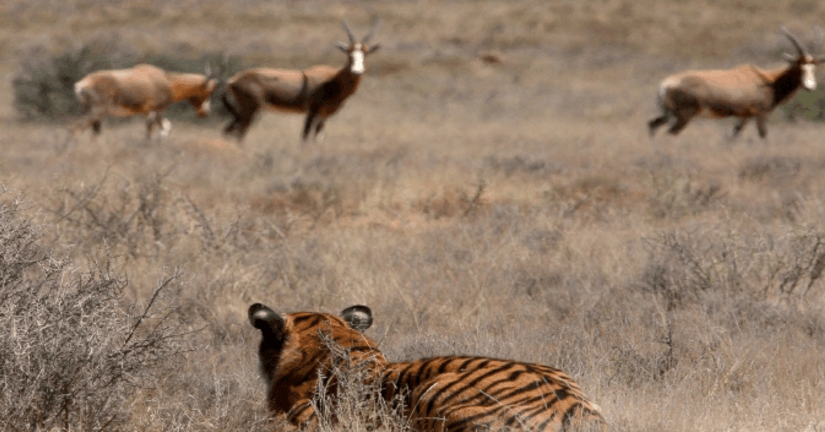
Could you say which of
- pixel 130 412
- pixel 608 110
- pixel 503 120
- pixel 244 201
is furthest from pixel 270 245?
pixel 608 110

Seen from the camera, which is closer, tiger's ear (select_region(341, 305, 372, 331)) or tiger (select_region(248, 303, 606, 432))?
tiger (select_region(248, 303, 606, 432))

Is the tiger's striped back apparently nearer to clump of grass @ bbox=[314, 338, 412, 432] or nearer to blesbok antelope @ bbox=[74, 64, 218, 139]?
clump of grass @ bbox=[314, 338, 412, 432]

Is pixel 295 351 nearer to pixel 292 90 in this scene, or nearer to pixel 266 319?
pixel 266 319

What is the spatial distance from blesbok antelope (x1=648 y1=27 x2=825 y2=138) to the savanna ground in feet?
2.32

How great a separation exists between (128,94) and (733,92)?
11.5 metres

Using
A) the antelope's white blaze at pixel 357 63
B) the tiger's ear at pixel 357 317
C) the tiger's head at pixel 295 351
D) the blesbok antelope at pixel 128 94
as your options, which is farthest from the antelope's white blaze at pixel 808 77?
the tiger's head at pixel 295 351

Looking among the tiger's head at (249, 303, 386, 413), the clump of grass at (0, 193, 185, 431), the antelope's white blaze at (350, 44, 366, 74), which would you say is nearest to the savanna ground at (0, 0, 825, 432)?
the clump of grass at (0, 193, 185, 431)

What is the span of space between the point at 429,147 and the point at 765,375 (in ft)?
38.4

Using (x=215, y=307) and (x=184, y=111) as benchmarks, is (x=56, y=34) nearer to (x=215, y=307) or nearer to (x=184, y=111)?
(x=184, y=111)

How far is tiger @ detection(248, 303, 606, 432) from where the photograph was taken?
10.5 feet

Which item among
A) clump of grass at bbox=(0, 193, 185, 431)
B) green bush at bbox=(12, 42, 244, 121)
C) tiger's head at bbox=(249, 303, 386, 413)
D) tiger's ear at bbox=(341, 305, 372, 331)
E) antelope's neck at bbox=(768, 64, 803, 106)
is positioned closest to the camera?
clump of grass at bbox=(0, 193, 185, 431)

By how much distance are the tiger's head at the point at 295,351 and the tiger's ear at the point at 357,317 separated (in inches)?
6.6

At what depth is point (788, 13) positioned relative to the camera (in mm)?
50781

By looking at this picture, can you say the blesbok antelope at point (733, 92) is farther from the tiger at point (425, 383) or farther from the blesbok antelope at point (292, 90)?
the tiger at point (425, 383)
